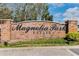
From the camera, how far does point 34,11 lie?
3125 cm

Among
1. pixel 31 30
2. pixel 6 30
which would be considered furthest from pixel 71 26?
pixel 6 30

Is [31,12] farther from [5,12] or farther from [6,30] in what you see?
[6,30]

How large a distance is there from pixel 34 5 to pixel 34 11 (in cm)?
71

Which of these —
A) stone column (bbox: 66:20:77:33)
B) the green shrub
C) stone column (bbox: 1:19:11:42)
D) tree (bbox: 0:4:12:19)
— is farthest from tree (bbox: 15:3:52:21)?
stone column (bbox: 1:19:11:42)

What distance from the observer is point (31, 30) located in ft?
71.8

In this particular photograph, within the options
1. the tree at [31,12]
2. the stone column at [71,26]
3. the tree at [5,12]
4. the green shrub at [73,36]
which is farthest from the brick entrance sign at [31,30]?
the tree at [5,12]

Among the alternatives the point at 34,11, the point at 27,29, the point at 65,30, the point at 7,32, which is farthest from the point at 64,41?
the point at 34,11

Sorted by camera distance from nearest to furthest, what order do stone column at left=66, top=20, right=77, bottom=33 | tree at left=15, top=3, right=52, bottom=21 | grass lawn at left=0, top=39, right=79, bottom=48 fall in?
grass lawn at left=0, top=39, right=79, bottom=48
stone column at left=66, top=20, right=77, bottom=33
tree at left=15, top=3, right=52, bottom=21

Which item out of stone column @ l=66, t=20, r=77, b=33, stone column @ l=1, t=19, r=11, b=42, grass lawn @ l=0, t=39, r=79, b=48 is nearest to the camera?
grass lawn @ l=0, t=39, r=79, b=48

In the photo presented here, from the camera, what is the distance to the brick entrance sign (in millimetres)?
21547

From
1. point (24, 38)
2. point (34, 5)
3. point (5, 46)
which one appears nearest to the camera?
point (5, 46)

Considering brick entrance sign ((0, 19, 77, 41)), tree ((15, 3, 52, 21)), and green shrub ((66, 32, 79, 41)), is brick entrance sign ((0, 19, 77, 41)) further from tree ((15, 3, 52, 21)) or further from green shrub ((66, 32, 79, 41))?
tree ((15, 3, 52, 21))

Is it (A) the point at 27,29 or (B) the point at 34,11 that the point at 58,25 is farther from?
(B) the point at 34,11

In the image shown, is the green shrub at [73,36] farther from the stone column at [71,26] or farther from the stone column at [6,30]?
the stone column at [6,30]
